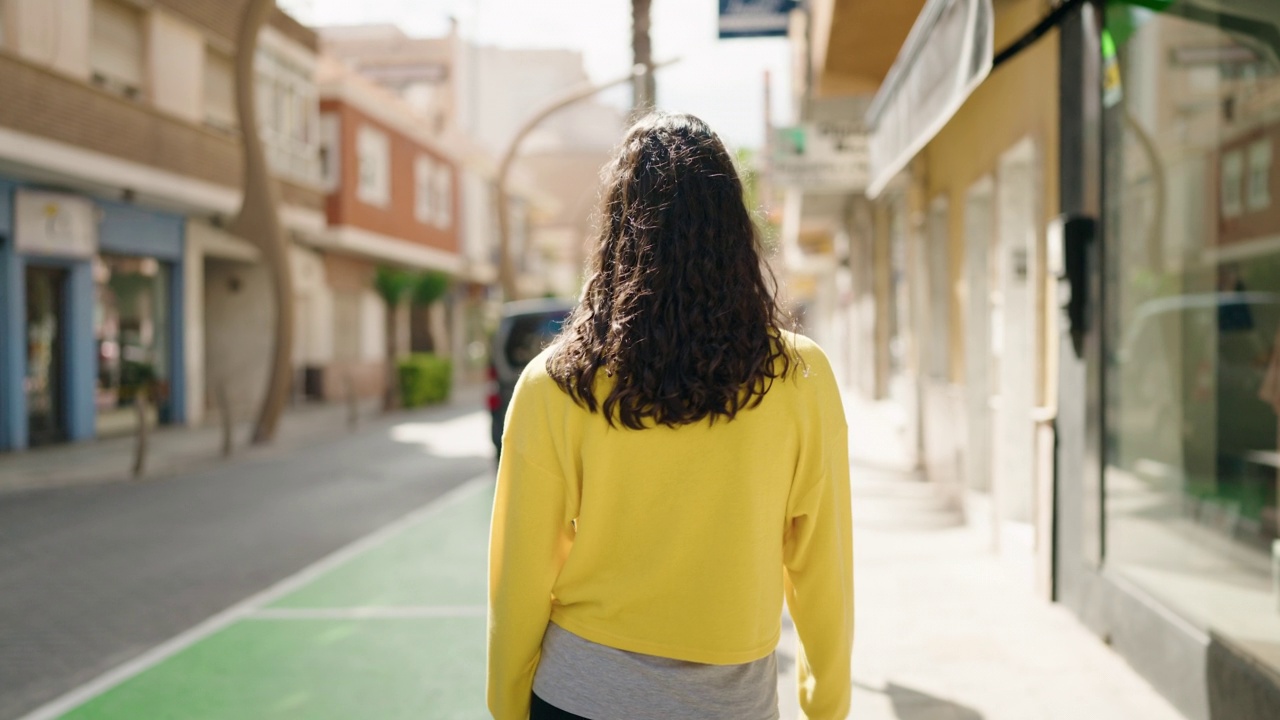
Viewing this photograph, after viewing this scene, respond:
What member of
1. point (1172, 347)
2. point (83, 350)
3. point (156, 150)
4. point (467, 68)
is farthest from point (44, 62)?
point (467, 68)

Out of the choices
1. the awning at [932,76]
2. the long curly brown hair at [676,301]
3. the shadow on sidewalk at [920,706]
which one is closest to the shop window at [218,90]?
the awning at [932,76]

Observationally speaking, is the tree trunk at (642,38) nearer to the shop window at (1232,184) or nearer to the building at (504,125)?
the shop window at (1232,184)

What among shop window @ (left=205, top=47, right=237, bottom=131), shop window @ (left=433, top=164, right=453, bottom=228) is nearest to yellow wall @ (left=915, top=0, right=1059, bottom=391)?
shop window @ (left=205, top=47, right=237, bottom=131)

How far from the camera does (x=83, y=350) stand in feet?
56.5

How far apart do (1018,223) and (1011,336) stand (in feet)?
2.52

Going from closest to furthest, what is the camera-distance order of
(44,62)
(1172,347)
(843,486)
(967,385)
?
(843,486)
(1172,347)
(967,385)
(44,62)

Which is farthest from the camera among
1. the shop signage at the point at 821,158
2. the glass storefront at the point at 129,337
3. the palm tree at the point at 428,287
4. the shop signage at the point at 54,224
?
the palm tree at the point at 428,287

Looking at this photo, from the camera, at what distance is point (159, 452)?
15.7 m

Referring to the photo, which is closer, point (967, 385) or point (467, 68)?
point (967, 385)

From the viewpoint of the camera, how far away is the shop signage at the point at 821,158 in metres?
12.2

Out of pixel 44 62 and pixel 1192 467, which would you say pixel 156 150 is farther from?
pixel 1192 467

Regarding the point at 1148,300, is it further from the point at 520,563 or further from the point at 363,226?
the point at 363,226

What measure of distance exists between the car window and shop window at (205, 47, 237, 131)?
10.6m

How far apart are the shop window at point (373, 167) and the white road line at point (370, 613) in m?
21.8
